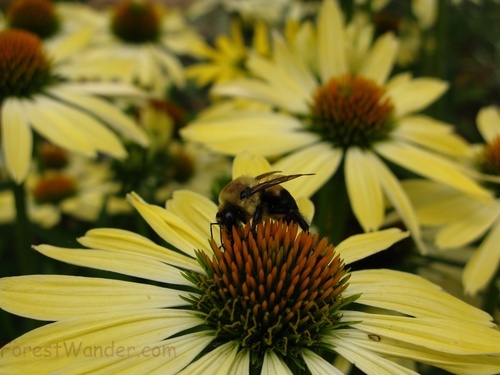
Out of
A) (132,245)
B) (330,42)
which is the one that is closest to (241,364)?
(132,245)

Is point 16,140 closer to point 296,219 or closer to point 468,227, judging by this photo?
point 296,219

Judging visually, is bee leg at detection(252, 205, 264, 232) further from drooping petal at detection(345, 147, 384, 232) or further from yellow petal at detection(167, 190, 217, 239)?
drooping petal at detection(345, 147, 384, 232)

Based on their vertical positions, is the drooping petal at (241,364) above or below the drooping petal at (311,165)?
below

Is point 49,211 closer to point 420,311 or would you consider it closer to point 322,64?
point 322,64

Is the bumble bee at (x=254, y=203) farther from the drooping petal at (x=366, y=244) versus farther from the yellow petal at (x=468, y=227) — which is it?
the yellow petal at (x=468, y=227)

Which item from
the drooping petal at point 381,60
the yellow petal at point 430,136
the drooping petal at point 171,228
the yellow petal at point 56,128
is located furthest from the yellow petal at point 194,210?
the drooping petal at point 381,60

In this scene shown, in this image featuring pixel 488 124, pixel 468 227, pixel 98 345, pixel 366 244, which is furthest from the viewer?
pixel 488 124

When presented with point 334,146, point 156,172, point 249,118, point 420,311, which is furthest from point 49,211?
point 420,311
